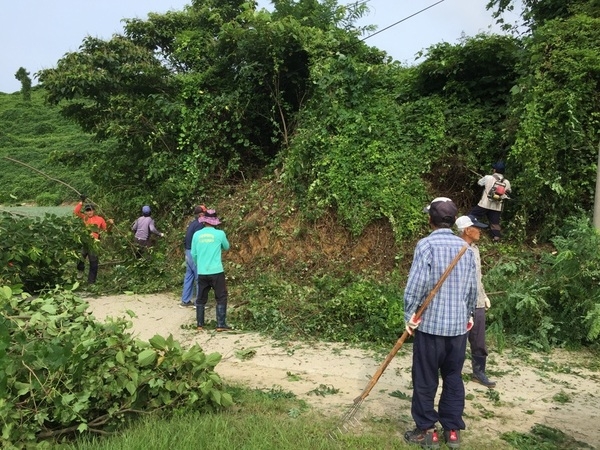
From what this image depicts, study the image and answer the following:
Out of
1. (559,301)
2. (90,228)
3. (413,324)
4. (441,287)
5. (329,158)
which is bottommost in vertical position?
(559,301)

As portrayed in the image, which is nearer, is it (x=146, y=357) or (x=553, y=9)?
(x=146, y=357)

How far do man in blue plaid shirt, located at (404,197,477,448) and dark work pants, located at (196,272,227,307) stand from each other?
371 centimetres

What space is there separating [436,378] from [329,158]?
6.01 metres

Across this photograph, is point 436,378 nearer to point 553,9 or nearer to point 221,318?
point 221,318

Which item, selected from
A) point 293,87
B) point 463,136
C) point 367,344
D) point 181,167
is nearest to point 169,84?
point 181,167

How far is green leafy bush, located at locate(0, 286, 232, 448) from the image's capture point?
325 cm

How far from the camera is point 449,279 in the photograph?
3551 mm

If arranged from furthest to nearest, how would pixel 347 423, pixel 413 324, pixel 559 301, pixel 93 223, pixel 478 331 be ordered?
pixel 93 223
pixel 559 301
pixel 478 331
pixel 347 423
pixel 413 324

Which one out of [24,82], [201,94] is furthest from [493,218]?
[24,82]

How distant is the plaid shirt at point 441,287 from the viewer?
3527 mm

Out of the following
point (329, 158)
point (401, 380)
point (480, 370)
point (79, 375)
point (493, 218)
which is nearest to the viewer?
point (79, 375)

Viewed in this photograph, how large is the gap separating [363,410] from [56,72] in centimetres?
1122

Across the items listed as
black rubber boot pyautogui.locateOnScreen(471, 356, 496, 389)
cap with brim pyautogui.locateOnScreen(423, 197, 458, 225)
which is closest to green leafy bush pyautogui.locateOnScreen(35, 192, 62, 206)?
black rubber boot pyautogui.locateOnScreen(471, 356, 496, 389)

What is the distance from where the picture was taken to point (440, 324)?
3.52 meters
